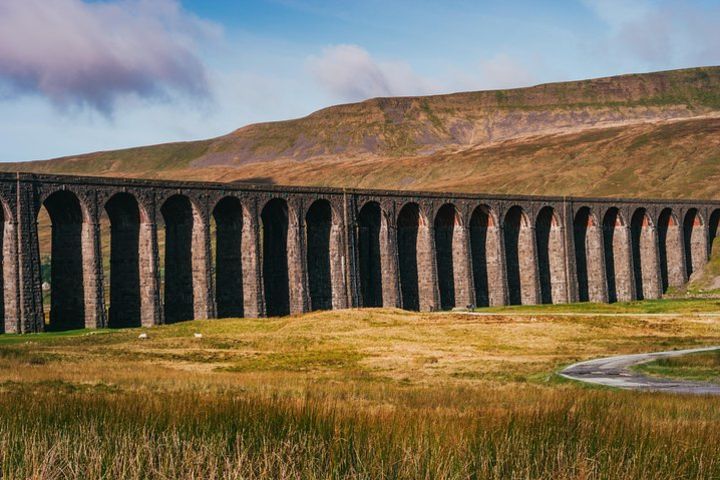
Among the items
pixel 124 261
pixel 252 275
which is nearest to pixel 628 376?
pixel 124 261

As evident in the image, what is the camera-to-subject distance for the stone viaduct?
62281mm

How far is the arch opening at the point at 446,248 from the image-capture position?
292 ft

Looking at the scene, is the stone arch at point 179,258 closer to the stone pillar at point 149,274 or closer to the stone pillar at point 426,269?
the stone pillar at point 149,274

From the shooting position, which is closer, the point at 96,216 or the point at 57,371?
the point at 57,371

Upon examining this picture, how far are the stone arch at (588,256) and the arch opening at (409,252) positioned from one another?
75.6ft

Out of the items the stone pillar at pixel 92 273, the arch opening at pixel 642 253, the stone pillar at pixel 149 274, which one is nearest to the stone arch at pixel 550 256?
the arch opening at pixel 642 253

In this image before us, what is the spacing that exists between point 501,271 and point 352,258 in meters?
19.1

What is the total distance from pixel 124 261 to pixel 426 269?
1232 inches

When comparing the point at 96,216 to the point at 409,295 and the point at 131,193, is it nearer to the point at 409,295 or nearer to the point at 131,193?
the point at 131,193

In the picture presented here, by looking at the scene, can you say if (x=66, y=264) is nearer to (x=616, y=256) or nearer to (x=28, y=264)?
(x=28, y=264)

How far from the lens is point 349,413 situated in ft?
43.9

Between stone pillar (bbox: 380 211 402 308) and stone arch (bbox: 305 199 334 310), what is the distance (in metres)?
5.95

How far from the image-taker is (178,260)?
70.0m

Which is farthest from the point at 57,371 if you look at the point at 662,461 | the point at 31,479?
the point at 662,461
